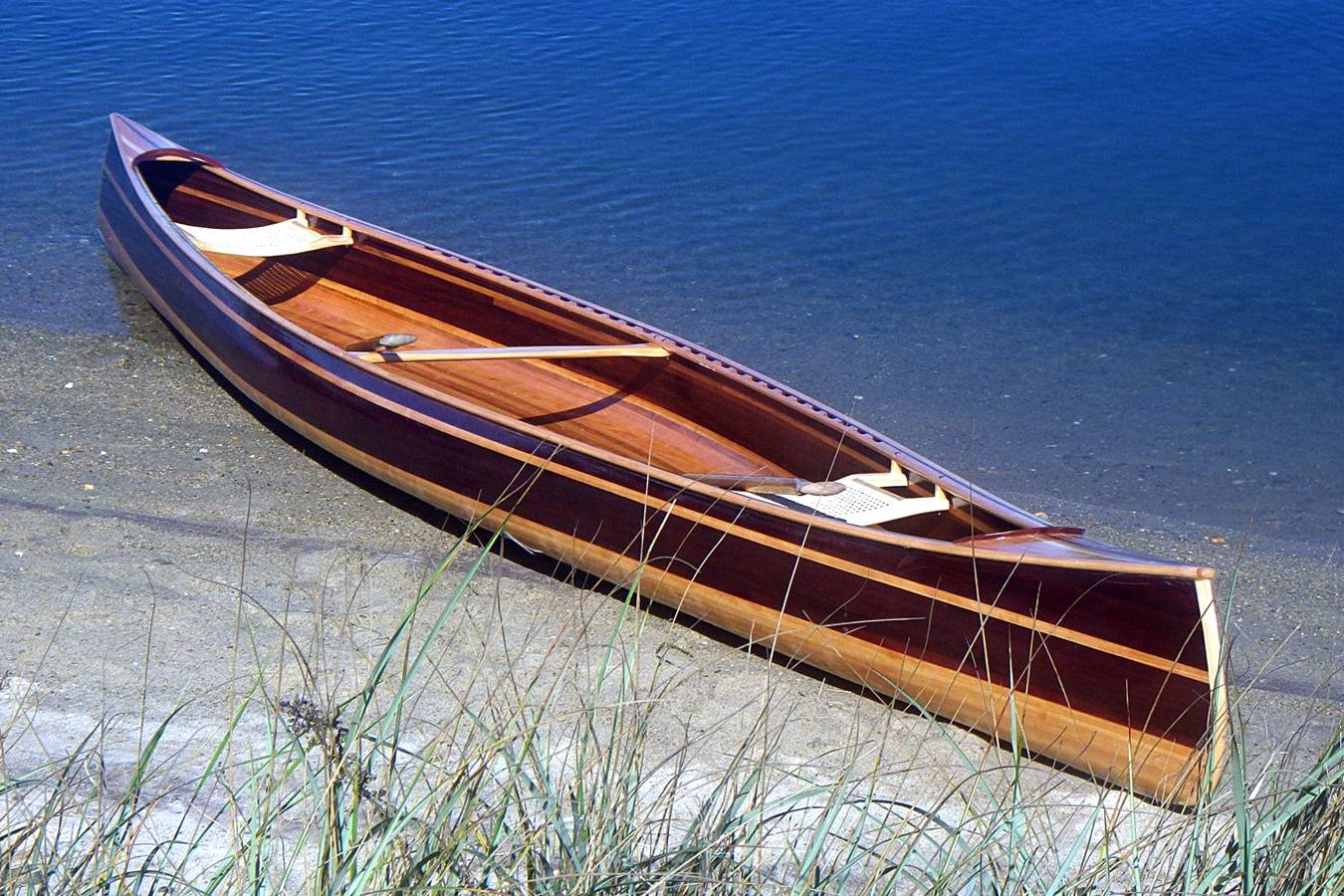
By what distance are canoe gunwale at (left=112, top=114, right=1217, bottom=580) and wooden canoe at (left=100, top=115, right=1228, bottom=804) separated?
1 centimetres

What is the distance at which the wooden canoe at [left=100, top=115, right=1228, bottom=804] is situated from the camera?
4000 mm

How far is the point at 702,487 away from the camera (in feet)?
14.9

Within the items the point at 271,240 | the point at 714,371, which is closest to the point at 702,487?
the point at 714,371

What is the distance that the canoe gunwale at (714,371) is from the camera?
4.01m

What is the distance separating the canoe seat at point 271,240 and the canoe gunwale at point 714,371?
0.10 m

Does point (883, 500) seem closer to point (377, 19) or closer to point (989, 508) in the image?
point (989, 508)

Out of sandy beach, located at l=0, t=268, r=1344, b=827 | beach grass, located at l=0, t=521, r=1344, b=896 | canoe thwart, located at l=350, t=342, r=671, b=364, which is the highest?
beach grass, located at l=0, t=521, r=1344, b=896

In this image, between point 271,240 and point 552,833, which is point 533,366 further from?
point 552,833

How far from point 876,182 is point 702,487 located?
671cm

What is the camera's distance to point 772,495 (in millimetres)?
5035

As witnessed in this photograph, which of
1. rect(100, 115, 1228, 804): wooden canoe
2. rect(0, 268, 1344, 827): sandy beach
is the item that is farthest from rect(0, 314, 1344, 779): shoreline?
rect(100, 115, 1228, 804): wooden canoe

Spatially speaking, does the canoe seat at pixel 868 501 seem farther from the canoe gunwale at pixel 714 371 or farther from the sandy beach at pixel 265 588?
the sandy beach at pixel 265 588

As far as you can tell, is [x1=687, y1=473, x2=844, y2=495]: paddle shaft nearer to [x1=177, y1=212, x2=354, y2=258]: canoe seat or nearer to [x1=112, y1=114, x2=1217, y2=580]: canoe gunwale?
[x1=112, y1=114, x2=1217, y2=580]: canoe gunwale

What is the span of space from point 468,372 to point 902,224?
451 cm
